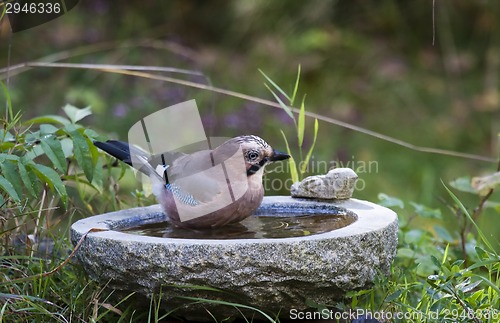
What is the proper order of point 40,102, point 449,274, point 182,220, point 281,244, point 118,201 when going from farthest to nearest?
point 40,102 < point 118,201 < point 182,220 < point 449,274 < point 281,244

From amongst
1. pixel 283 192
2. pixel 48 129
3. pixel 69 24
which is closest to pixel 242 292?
pixel 48 129

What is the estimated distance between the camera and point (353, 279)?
2.67 m

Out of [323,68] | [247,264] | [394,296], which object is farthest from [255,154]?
[323,68]

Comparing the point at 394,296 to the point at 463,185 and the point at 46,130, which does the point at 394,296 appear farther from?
the point at 46,130

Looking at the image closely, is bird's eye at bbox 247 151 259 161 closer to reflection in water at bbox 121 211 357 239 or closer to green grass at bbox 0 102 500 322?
reflection in water at bbox 121 211 357 239

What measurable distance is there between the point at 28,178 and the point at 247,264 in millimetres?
921

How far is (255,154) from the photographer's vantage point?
3.06 meters

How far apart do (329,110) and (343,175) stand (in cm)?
443

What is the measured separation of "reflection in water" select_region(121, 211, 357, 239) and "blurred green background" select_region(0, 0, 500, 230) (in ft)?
9.99

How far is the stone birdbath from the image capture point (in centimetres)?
253

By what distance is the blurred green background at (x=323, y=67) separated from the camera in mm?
6695

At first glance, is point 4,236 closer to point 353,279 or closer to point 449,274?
point 353,279

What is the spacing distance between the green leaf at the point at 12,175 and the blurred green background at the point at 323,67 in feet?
11.4

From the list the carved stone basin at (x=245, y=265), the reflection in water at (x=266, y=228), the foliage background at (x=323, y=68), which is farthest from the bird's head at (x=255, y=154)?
the foliage background at (x=323, y=68)
